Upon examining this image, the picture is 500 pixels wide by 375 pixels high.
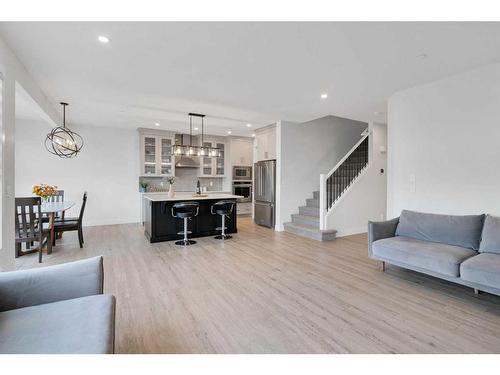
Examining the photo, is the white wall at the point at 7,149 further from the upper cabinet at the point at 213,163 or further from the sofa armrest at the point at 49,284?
the upper cabinet at the point at 213,163

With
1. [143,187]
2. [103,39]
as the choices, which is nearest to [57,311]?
[103,39]

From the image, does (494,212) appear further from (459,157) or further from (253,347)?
(253,347)

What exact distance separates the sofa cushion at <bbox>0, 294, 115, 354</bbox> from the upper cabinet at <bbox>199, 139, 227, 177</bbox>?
6618 mm

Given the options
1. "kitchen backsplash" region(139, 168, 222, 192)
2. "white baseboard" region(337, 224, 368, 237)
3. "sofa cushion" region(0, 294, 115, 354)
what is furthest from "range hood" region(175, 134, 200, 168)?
"sofa cushion" region(0, 294, 115, 354)

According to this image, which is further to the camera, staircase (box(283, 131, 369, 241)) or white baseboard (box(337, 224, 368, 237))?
white baseboard (box(337, 224, 368, 237))

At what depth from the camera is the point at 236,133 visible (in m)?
8.04

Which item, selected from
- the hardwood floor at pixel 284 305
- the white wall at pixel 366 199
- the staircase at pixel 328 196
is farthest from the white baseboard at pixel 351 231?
the hardwood floor at pixel 284 305

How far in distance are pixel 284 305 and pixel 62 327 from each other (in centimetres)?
184

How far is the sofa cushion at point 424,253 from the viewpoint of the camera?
9.01ft

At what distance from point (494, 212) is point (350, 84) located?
246 centimetres

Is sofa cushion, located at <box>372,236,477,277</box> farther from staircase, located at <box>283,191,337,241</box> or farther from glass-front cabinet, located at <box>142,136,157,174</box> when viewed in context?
glass-front cabinet, located at <box>142,136,157,174</box>

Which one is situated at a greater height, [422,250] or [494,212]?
[494,212]

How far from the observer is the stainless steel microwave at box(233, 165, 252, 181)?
847cm
